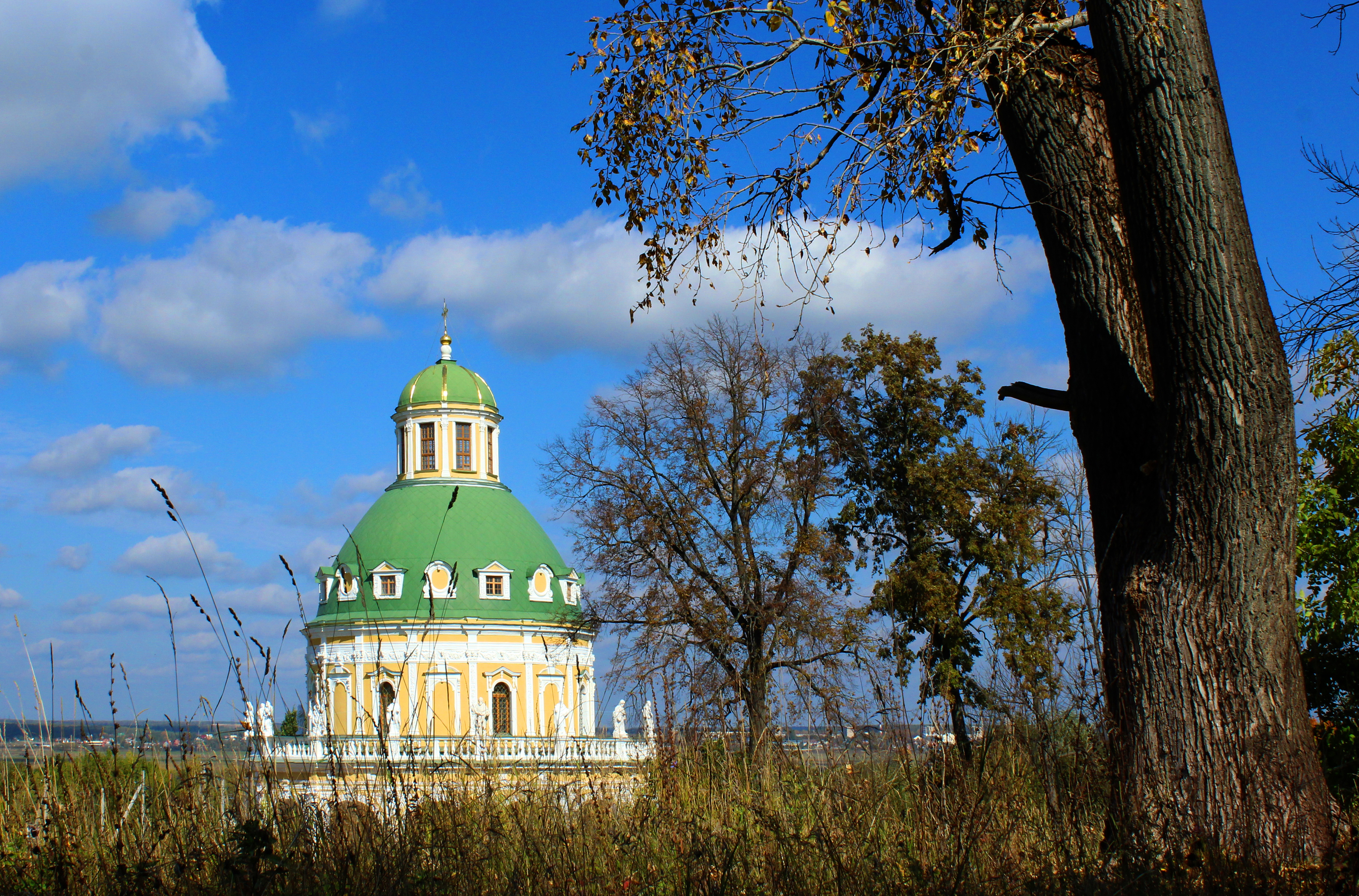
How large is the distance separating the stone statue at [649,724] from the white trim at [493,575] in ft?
124

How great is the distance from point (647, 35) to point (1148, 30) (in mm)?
2497

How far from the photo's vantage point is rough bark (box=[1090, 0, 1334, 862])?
478 centimetres

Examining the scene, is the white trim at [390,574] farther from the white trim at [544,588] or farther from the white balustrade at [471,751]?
the white balustrade at [471,751]

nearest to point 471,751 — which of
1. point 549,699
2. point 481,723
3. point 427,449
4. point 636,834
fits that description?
point 481,723

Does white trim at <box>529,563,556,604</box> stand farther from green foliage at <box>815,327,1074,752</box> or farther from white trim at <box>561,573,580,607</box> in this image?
green foliage at <box>815,327,1074,752</box>

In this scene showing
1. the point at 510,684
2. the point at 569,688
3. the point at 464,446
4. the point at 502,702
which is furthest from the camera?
the point at 464,446

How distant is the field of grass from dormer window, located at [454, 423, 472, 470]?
43391mm

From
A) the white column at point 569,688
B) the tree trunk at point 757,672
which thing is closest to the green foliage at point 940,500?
the tree trunk at point 757,672

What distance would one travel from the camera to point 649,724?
21.0 ft

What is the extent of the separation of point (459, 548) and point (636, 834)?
1598 inches

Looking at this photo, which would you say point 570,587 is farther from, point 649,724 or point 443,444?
point 649,724

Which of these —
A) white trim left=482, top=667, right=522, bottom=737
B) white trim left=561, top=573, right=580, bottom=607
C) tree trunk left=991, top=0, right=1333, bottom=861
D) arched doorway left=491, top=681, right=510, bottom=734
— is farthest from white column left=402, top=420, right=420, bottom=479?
tree trunk left=991, top=0, right=1333, bottom=861

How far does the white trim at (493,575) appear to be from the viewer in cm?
4369

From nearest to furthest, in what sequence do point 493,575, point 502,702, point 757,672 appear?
point 757,672
point 502,702
point 493,575
